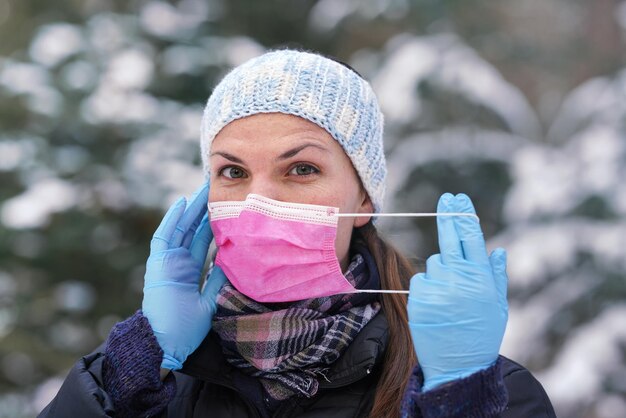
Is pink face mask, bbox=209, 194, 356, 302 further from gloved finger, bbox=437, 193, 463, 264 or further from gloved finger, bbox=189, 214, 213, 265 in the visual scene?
gloved finger, bbox=437, 193, 463, 264

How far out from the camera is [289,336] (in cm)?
184

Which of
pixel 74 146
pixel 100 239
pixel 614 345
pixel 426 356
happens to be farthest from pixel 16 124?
pixel 614 345

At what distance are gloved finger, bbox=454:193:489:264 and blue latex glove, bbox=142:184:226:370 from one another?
820 millimetres

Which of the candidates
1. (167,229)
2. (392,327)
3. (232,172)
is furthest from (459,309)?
(167,229)

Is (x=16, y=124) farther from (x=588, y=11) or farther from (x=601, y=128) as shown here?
(x=588, y=11)

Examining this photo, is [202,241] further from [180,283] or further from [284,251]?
[284,251]

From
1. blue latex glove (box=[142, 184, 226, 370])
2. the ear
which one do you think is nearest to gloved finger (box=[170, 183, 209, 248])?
blue latex glove (box=[142, 184, 226, 370])

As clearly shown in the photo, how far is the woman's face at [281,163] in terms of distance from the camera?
1.91 metres

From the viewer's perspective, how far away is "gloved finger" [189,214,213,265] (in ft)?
7.00

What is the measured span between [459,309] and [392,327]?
45 cm

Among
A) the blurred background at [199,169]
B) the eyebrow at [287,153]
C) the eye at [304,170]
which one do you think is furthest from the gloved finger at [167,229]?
the blurred background at [199,169]

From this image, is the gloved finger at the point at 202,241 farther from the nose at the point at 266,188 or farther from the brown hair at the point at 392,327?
the brown hair at the point at 392,327

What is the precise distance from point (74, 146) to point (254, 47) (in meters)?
1.38

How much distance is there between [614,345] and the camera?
13.7 ft
